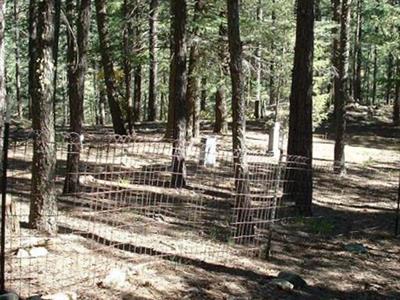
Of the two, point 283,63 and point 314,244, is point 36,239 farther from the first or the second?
point 283,63

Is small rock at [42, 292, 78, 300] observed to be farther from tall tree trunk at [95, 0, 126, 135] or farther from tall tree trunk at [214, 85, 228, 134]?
tall tree trunk at [214, 85, 228, 134]

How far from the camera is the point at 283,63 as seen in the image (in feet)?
66.0

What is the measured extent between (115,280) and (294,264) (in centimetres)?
296

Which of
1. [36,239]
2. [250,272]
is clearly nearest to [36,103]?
[36,239]

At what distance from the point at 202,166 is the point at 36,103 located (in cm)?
794

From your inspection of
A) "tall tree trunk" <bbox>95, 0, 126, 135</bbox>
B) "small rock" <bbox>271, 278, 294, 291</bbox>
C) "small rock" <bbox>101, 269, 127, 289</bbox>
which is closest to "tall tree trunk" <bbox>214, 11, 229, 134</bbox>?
"tall tree trunk" <bbox>95, 0, 126, 135</bbox>

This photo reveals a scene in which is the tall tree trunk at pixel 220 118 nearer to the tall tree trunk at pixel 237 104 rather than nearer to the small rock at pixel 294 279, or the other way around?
the tall tree trunk at pixel 237 104

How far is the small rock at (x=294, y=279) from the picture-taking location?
6.96 m

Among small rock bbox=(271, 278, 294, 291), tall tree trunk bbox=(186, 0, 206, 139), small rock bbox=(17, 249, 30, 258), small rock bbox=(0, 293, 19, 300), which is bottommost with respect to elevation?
small rock bbox=(271, 278, 294, 291)

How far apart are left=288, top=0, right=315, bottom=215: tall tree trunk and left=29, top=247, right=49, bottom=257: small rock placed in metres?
5.55

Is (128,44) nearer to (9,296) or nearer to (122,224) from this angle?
(122,224)

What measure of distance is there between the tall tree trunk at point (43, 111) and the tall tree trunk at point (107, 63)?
34.8 feet

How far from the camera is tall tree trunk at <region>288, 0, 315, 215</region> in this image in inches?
428

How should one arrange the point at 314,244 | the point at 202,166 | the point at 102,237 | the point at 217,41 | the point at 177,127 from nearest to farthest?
the point at 102,237 → the point at 314,244 → the point at 177,127 → the point at 202,166 → the point at 217,41
